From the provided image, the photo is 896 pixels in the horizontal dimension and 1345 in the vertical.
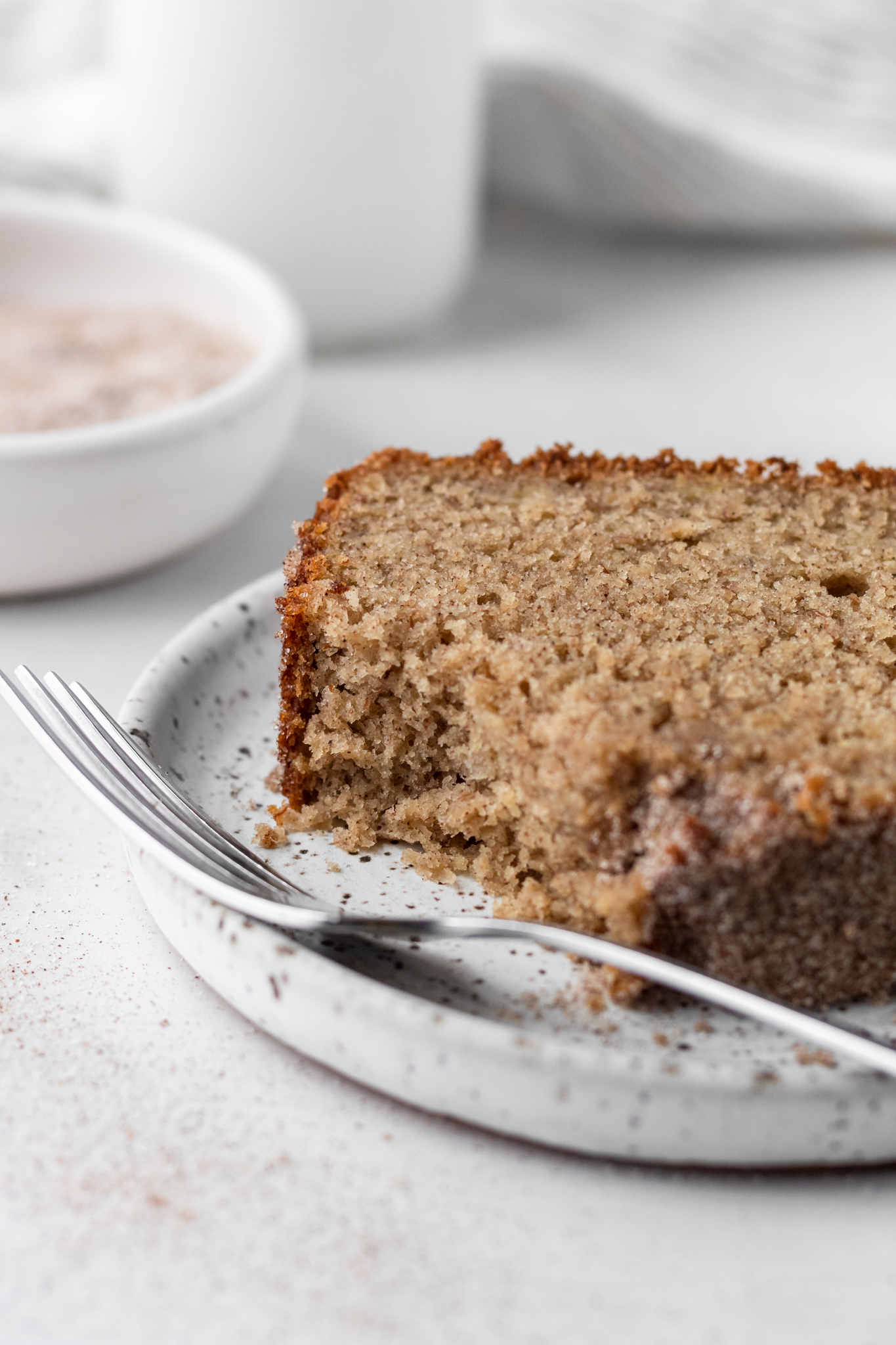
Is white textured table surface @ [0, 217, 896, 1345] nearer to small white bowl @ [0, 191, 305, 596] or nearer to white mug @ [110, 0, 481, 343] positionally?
small white bowl @ [0, 191, 305, 596]

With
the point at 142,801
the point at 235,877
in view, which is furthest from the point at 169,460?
the point at 235,877

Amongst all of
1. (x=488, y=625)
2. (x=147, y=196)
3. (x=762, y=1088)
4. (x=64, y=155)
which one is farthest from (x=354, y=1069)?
(x=64, y=155)

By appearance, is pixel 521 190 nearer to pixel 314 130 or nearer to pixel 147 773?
pixel 314 130

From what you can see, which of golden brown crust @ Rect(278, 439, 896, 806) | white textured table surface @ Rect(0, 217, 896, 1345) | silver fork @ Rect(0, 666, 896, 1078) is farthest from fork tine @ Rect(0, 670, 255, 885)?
golden brown crust @ Rect(278, 439, 896, 806)

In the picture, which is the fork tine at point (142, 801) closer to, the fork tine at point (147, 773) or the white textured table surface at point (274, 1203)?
the fork tine at point (147, 773)

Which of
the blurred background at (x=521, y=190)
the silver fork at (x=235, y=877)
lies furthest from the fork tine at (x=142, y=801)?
the blurred background at (x=521, y=190)

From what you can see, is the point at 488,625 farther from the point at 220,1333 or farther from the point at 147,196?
the point at 147,196

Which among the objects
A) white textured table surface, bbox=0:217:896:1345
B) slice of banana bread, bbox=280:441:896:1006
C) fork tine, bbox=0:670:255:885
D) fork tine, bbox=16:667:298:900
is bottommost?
white textured table surface, bbox=0:217:896:1345
